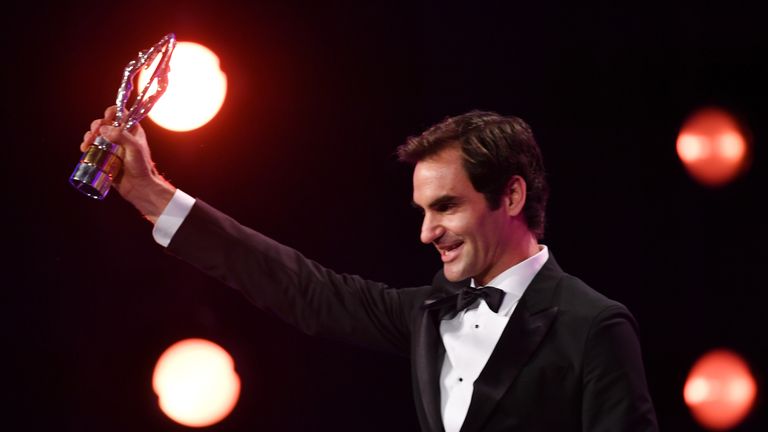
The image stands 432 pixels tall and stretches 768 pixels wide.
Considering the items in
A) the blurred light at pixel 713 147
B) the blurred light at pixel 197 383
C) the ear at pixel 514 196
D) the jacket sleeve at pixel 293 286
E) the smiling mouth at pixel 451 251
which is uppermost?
the blurred light at pixel 713 147

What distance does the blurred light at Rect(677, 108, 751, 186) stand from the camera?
2998mm

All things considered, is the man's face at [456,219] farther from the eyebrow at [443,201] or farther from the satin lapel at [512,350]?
the satin lapel at [512,350]

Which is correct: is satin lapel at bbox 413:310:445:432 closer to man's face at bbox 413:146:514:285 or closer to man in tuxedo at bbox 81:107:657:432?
man in tuxedo at bbox 81:107:657:432

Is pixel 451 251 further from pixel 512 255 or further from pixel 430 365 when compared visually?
pixel 430 365

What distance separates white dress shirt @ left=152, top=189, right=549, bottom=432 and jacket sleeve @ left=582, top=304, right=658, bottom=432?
0.23 meters

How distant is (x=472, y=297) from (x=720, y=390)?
5.37 feet

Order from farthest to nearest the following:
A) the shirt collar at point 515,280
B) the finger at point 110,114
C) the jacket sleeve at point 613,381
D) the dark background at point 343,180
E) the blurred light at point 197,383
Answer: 1. the blurred light at point 197,383
2. the dark background at point 343,180
3. the shirt collar at point 515,280
4. the finger at point 110,114
5. the jacket sleeve at point 613,381

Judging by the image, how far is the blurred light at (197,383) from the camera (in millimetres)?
2695

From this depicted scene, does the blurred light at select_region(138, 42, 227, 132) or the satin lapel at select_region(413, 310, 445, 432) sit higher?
the blurred light at select_region(138, 42, 227, 132)

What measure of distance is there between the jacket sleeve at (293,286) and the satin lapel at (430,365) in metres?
0.14

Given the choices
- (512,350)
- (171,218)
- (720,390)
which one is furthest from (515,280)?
(720,390)

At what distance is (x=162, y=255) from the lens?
2.67m

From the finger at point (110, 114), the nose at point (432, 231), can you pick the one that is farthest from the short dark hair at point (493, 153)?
the finger at point (110, 114)

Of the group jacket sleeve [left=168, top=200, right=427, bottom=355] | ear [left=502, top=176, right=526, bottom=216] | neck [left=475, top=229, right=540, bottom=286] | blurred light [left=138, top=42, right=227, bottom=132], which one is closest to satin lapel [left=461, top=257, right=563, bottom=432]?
neck [left=475, top=229, right=540, bottom=286]
